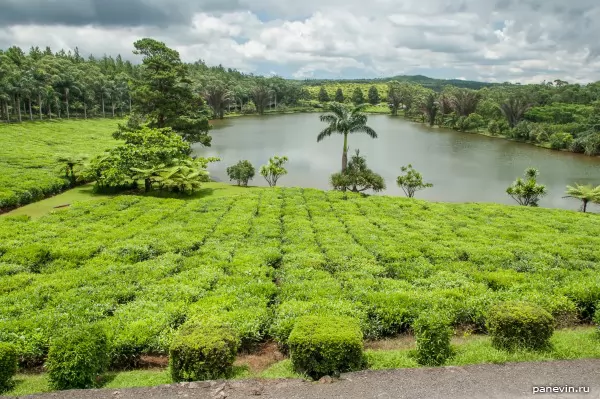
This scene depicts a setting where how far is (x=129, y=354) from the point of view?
29.1ft

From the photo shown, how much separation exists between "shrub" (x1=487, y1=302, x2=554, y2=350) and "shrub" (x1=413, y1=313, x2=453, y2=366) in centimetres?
116

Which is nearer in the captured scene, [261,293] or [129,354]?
[129,354]

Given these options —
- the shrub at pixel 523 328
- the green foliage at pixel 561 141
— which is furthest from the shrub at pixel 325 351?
the green foliage at pixel 561 141

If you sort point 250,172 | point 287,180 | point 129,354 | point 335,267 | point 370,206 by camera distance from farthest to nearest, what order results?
point 287,180
point 250,172
point 370,206
point 335,267
point 129,354

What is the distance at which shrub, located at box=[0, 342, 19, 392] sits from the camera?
23.9 ft

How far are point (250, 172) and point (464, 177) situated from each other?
72.4ft

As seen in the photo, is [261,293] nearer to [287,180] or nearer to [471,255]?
[471,255]

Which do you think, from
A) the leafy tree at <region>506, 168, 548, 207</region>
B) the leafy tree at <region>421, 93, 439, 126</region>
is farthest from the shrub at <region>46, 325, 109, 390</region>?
the leafy tree at <region>421, 93, 439, 126</region>

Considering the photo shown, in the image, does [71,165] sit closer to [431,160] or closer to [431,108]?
[431,160]

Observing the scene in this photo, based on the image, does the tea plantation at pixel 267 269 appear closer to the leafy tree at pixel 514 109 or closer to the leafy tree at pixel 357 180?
the leafy tree at pixel 357 180

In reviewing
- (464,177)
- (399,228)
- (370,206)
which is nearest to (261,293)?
(399,228)

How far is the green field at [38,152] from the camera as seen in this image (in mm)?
25270

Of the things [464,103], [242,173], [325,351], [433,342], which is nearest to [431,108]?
[464,103]

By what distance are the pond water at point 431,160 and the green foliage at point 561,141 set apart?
2.75 meters
